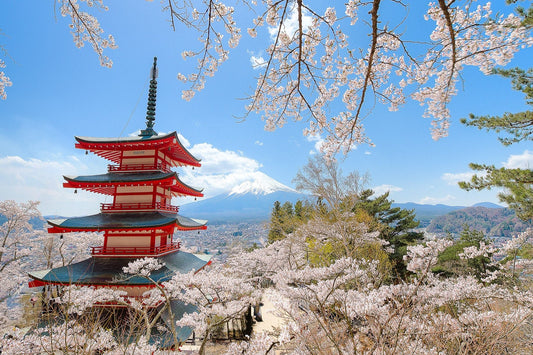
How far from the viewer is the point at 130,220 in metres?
6.69

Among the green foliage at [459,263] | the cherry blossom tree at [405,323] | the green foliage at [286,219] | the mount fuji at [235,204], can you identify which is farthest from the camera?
the mount fuji at [235,204]

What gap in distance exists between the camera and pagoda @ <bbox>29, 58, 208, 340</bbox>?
587 cm

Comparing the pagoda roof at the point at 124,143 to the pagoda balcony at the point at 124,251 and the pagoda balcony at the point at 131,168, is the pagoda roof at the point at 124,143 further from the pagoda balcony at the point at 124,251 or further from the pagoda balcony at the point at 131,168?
the pagoda balcony at the point at 124,251

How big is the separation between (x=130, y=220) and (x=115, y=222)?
1.21ft

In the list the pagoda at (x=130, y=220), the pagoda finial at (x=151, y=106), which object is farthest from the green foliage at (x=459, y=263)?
the pagoda finial at (x=151, y=106)

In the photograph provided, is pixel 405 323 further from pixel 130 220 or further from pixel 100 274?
pixel 130 220

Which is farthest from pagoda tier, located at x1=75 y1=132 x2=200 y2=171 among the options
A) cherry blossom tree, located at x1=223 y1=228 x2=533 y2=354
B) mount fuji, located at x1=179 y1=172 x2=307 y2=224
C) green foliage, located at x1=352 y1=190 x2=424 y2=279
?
mount fuji, located at x1=179 y1=172 x2=307 y2=224

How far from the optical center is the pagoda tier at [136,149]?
7.34 metres

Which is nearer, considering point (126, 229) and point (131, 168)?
point (126, 229)

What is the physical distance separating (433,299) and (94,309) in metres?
7.30

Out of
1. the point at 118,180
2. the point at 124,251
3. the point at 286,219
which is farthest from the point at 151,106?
the point at 286,219

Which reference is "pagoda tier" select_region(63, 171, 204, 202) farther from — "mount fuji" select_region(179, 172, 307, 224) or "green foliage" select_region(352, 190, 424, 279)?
"mount fuji" select_region(179, 172, 307, 224)

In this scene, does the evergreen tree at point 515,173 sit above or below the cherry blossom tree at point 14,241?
above

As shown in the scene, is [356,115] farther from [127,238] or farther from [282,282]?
[127,238]
